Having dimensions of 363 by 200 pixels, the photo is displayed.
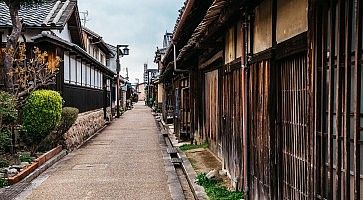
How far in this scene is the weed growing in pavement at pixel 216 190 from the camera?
30.8 ft

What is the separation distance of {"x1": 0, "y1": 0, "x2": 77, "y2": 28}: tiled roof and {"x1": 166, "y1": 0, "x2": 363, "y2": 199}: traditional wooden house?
963 cm

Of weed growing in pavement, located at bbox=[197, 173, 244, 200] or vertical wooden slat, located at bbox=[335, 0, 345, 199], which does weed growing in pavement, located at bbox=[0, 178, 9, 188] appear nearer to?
weed growing in pavement, located at bbox=[197, 173, 244, 200]

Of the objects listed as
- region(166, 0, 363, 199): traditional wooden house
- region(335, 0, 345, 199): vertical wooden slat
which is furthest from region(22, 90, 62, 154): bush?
region(335, 0, 345, 199): vertical wooden slat

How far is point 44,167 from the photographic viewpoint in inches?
593

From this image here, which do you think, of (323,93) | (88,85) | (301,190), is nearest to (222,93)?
(301,190)

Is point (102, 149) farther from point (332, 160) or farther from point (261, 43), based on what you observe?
point (332, 160)

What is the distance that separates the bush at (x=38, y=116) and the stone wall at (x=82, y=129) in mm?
3028

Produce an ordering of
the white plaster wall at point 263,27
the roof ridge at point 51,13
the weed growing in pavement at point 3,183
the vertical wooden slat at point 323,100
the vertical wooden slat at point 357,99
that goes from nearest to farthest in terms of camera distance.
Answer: the vertical wooden slat at point 357,99, the vertical wooden slat at point 323,100, the white plaster wall at point 263,27, the weed growing in pavement at point 3,183, the roof ridge at point 51,13

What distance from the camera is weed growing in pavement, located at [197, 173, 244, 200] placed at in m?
9.38

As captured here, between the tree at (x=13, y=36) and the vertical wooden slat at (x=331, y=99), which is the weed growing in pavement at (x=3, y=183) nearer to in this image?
the tree at (x=13, y=36)

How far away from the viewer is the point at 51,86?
19.4 m

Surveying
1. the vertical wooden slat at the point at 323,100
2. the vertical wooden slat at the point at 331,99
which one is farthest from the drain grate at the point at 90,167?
the vertical wooden slat at the point at 331,99

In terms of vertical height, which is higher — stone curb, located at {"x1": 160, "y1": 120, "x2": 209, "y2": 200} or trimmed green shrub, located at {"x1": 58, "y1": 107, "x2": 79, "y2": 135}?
trimmed green shrub, located at {"x1": 58, "y1": 107, "x2": 79, "y2": 135}

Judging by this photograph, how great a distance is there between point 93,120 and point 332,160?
2674cm
